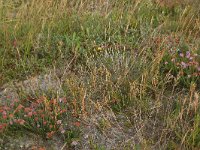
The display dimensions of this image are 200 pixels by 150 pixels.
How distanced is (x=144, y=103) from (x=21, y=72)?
1.44 m

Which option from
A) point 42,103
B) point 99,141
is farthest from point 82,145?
point 42,103

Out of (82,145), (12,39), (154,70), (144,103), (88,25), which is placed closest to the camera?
(82,145)

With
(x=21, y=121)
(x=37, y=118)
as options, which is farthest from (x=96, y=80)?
(x=21, y=121)

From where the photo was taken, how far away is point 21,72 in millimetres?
3854

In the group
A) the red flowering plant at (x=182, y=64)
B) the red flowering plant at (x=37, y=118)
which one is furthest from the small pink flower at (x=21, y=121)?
the red flowering plant at (x=182, y=64)

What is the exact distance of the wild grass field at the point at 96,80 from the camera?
304 cm

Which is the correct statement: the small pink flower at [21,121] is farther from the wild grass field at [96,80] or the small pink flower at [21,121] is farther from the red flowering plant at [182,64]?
the red flowering plant at [182,64]

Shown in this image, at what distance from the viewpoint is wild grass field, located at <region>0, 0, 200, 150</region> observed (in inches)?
120

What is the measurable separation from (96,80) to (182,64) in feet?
3.03

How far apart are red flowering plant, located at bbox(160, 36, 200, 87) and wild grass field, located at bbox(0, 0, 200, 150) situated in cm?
1

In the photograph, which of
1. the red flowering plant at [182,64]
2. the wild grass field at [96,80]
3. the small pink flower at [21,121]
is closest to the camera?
the small pink flower at [21,121]

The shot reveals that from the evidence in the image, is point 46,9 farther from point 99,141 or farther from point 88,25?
point 99,141

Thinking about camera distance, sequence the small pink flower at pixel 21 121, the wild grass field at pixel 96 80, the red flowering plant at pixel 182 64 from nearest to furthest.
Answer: the small pink flower at pixel 21 121 < the wild grass field at pixel 96 80 < the red flowering plant at pixel 182 64

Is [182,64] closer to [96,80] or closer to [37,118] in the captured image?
[96,80]
